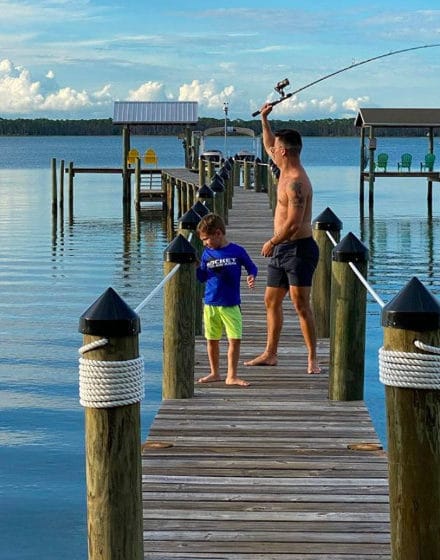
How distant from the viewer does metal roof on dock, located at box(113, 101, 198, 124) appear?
162ft

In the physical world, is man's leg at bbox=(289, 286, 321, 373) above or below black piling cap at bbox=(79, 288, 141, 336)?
below

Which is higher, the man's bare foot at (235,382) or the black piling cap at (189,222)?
the black piling cap at (189,222)

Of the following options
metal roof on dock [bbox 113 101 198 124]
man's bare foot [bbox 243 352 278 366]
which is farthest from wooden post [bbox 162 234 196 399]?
metal roof on dock [bbox 113 101 198 124]

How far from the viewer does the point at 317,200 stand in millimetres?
62469

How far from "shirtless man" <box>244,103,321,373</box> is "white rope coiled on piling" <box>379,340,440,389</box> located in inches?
153

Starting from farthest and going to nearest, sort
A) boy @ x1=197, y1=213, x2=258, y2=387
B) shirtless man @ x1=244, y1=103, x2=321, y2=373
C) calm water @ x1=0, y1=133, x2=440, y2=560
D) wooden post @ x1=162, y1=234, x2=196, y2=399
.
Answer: calm water @ x1=0, y1=133, x2=440, y2=560 < shirtless man @ x1=244, y1=103, x2=321, y2=373 < boy @ x1=197, y1=213, x2=258, y2=387 < wooden post @ x1=162, y1=234, x2=196, y2=399

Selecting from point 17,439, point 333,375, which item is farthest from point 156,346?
point 333,375

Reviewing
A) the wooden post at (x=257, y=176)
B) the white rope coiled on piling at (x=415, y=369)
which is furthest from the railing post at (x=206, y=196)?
the wooden post at (x=257, y=176)

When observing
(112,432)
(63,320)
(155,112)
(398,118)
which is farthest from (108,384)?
(155,112)

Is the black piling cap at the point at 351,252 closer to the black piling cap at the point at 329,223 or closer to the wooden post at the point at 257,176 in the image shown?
the black piling cap at the point at 329,223

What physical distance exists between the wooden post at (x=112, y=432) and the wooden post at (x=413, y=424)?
0.97 metres

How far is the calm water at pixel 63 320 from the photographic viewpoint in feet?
32.8

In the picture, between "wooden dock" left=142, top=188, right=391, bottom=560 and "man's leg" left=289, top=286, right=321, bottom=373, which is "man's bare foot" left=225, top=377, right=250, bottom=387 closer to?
"wooden dock" left=142, top=188, right=391, bottom=560

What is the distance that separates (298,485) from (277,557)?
3.13 feet
